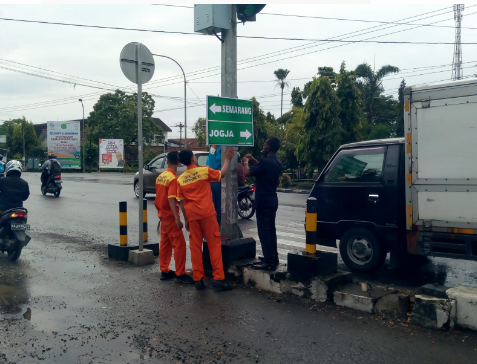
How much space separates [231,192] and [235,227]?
0.53 metres

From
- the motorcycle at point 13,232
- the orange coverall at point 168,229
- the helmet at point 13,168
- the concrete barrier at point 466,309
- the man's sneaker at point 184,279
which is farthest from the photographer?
the helmet at point 13,168

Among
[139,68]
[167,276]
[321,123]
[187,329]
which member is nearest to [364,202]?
[167,276]

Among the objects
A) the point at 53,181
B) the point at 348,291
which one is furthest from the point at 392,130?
the point at 348,291

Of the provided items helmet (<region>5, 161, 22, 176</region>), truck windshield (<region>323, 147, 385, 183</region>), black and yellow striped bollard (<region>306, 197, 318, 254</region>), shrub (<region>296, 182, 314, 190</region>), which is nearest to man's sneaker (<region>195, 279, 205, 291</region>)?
black and yellow striped bollard (<region>306, 197, 318, 254</region>)

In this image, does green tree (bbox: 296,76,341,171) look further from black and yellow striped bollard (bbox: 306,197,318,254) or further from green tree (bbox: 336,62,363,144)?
black and yellow striped bollard (bbox: 306,197,318,254)

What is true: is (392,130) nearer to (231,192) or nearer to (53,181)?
(53,181)

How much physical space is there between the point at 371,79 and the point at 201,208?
3250cm

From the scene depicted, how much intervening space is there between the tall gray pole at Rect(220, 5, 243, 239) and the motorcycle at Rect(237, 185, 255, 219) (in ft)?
20.9

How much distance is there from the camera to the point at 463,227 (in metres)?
5.96

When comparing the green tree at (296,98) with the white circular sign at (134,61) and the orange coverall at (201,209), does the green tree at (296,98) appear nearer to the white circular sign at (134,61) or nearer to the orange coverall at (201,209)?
the white circular sign at (134,61)

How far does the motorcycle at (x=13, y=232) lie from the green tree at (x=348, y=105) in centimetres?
1917

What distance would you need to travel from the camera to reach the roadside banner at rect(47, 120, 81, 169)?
163 feet

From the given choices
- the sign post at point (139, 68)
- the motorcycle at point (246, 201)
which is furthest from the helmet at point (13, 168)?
the motorcycle at point (246, 201)

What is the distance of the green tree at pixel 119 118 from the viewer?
54688 mm
